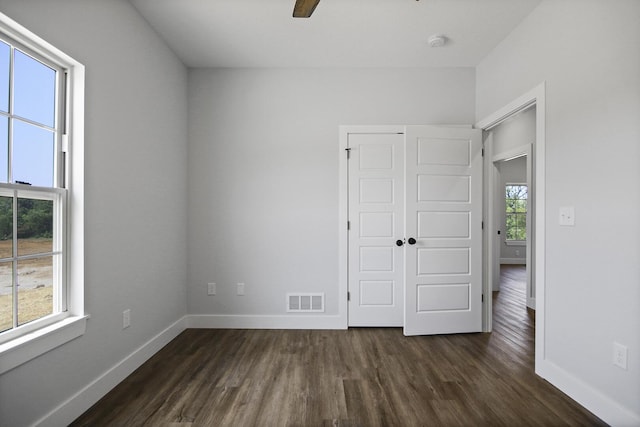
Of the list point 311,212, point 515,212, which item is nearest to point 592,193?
point 311,212

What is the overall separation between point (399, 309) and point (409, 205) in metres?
1.14

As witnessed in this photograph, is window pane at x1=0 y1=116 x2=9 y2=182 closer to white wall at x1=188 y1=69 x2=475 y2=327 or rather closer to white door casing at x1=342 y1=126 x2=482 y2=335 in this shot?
white wall at x1=188 y1=69 x2=475 y2=327

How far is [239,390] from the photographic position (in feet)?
6.40

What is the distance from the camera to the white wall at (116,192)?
151 cm

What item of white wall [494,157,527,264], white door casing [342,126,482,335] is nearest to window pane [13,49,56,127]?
white door casing [342,126,482,335]

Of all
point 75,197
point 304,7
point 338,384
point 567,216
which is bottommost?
point 338,384

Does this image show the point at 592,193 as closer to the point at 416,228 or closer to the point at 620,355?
the point at 620,355

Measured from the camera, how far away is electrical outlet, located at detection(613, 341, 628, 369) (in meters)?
1.57

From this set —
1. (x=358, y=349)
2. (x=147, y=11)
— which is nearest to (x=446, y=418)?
(x=358, y=349)

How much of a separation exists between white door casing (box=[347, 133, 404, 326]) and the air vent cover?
342 millimetres

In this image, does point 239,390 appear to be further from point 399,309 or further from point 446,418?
point 399,309

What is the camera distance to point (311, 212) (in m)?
3.11

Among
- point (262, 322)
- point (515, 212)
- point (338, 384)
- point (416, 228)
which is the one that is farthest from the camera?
point (515, 212)

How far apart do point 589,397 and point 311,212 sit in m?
2.52
